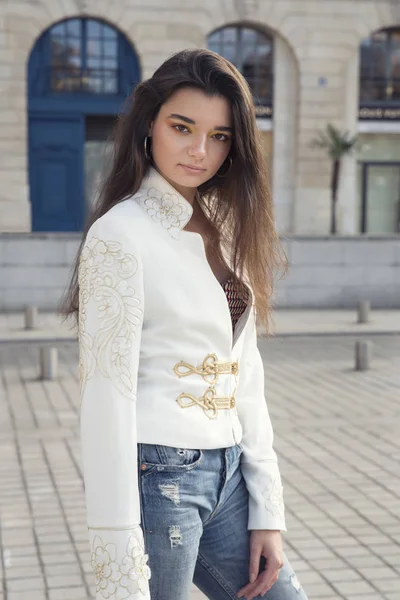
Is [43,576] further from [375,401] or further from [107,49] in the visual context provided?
[107,49]

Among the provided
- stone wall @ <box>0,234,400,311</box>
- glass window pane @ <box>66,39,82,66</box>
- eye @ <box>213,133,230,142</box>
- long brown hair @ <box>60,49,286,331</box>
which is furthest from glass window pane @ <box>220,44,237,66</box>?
eye @ <box>213,133,230,142</box>

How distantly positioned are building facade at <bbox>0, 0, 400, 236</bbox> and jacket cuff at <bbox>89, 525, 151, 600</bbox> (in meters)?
24.3

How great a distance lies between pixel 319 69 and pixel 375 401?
67.8 ft

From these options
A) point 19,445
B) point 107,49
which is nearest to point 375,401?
point 19,445

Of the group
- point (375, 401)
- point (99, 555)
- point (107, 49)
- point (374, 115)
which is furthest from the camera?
point (374, 115)

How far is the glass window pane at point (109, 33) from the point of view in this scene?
26953 mm

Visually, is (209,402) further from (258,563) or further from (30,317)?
(30,317)

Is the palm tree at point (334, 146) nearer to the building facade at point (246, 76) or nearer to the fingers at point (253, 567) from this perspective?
the building facade at point (246, 76)

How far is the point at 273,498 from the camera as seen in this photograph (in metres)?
2.23

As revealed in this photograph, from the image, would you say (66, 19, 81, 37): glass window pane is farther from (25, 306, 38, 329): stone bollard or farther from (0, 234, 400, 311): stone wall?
(25, 306, 38, 329): stone bollard

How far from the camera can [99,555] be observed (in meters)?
1.90

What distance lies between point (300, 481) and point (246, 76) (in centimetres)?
2315

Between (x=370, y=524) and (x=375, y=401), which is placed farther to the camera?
(x=375, y=401)

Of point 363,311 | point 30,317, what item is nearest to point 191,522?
point 30,317
